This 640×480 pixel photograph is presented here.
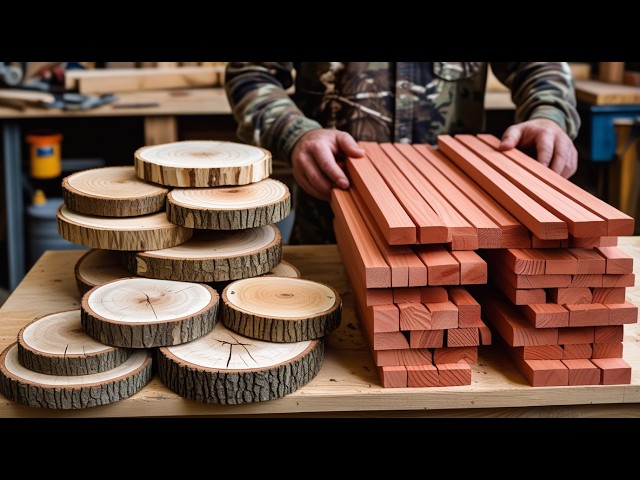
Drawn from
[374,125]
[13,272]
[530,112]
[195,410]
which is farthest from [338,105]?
[13,272]

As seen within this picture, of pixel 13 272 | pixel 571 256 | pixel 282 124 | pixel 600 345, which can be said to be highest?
pixel 282 124

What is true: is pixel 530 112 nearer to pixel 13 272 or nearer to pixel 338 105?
pixel 338 105

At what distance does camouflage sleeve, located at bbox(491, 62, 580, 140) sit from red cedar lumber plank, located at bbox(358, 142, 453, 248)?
59cm

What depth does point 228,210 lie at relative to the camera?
1734 millimetres

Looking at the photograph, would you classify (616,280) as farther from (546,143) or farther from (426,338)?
(546,143)

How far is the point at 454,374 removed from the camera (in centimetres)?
155

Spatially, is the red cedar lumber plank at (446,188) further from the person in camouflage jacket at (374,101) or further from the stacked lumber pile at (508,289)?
the person in camouflage jacket at (374,101)

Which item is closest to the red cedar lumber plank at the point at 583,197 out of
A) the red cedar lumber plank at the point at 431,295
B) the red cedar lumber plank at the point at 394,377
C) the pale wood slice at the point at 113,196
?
the red cedar lumber plank at the point at 431,295

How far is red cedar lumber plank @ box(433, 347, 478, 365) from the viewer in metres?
1.56

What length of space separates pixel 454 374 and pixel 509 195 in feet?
1.31

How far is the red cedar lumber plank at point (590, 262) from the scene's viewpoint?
151 cm

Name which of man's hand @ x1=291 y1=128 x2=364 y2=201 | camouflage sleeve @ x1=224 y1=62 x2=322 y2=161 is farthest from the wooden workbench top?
camouflage sleeve @ x1=224 y1=62 x2=322 y2=161

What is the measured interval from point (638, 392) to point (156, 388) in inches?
36.9

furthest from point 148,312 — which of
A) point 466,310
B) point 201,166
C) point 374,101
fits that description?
point 374,101
